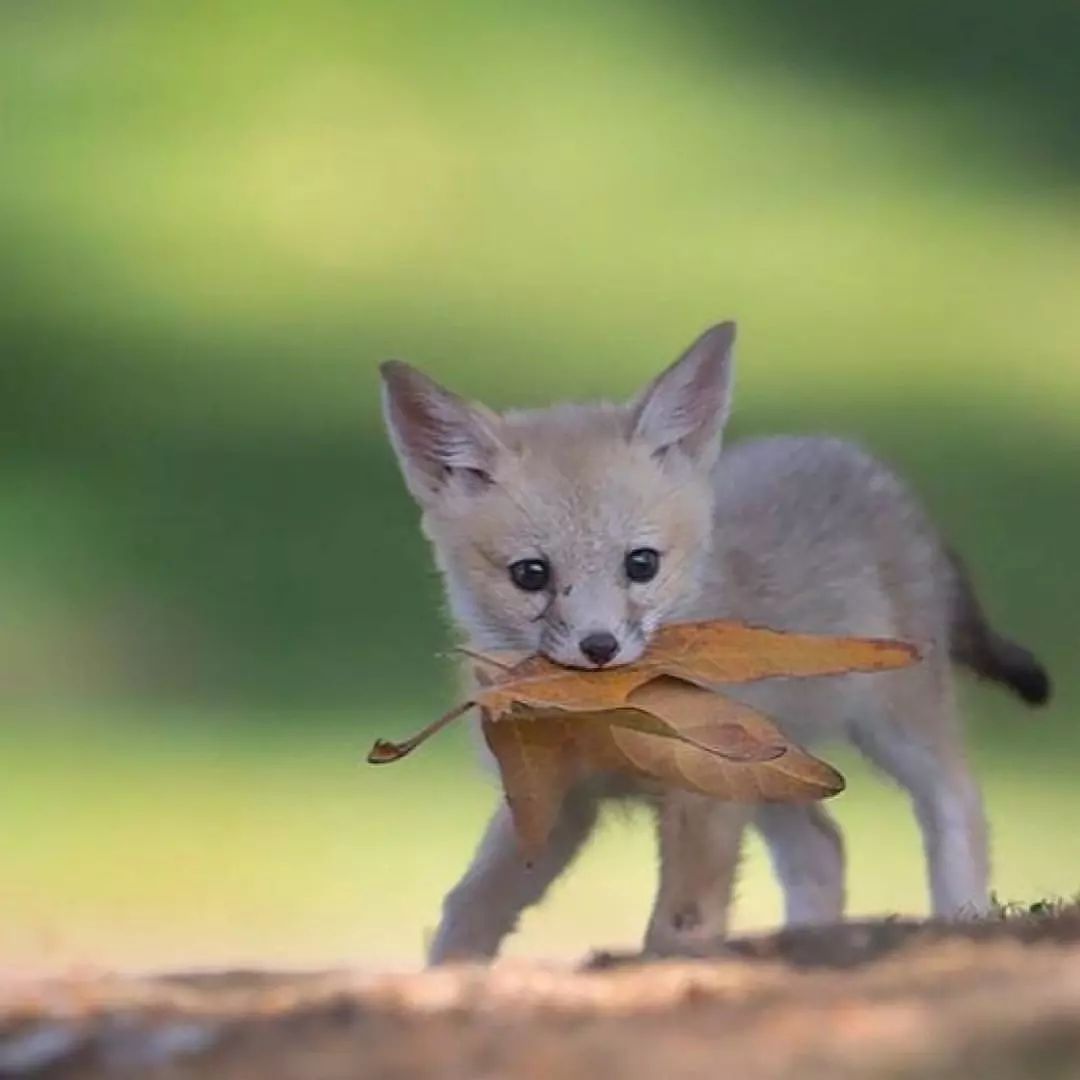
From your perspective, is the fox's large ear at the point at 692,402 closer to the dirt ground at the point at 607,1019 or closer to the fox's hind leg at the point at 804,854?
the fox's hind leg at the point at 804,854

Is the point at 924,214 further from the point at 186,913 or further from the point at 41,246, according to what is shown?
the point at 186,913

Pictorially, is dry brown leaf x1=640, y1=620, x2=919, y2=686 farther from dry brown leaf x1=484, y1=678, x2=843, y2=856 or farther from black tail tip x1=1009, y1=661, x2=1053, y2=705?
black tail tip x1=1009, y1=661, x2=1053, y2=705

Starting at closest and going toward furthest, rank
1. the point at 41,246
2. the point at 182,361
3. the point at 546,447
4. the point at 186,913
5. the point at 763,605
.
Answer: the point at 546,447
the point at 763,605
the point at 186,913
the point at 182,361
the point at 41,246

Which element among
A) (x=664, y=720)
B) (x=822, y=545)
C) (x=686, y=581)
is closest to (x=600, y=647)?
(x=664, y=720)

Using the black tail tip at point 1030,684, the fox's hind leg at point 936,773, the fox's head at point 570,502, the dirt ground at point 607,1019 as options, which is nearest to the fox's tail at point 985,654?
the black tail tip at point 1030,684

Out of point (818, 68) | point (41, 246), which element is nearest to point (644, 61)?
point (818, 68)
